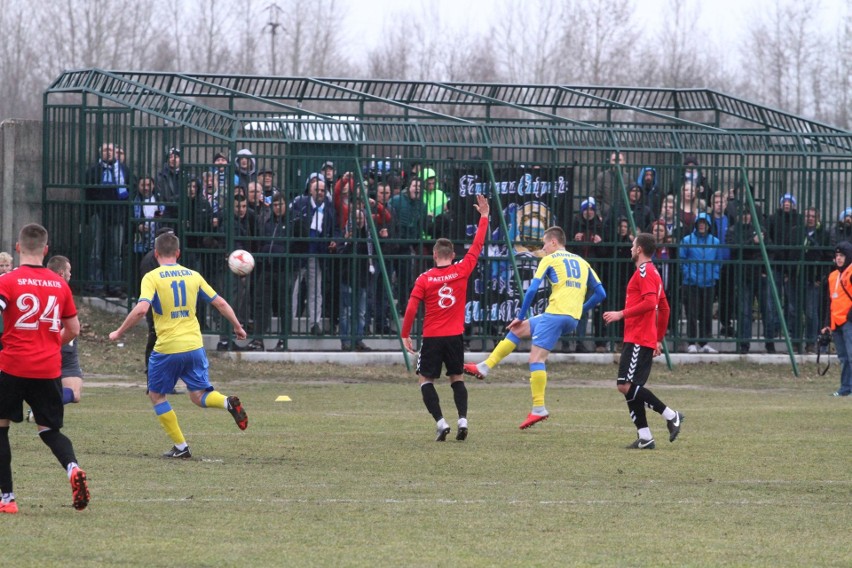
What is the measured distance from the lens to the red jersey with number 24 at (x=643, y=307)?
12.7 m

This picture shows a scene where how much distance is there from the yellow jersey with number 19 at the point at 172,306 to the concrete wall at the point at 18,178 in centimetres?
1119

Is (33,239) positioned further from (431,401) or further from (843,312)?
(843,312)

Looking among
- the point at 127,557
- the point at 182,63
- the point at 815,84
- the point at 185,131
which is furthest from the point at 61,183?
the point at 815,84

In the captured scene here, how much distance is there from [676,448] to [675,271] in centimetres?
927

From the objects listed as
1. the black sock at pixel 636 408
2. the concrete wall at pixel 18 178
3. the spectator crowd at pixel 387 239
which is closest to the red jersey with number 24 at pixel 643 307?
the black sock at pixel 636 408

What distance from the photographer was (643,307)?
499 inches

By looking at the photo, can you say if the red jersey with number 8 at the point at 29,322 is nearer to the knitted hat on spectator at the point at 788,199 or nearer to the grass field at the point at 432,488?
the grass field at the point at 432,488

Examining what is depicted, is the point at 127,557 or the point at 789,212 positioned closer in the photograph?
the point at 127,557

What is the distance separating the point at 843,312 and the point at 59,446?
12.5m

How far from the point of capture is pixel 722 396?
59.7 ft

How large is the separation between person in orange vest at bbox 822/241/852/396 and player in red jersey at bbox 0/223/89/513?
478 inches

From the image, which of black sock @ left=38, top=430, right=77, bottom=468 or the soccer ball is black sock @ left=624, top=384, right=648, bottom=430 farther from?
the soccer ball

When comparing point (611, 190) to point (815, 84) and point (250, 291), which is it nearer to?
point (250, 291)

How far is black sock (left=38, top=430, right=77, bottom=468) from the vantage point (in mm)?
8891
